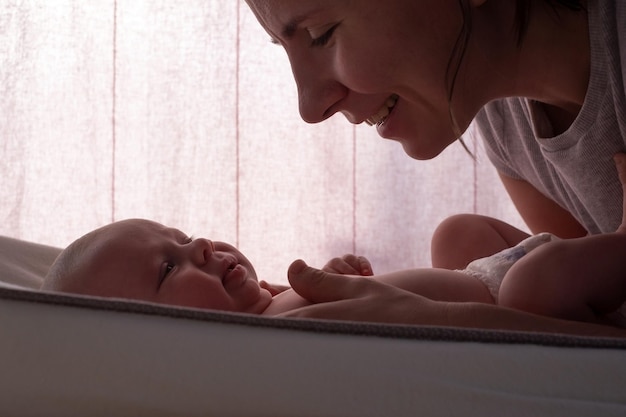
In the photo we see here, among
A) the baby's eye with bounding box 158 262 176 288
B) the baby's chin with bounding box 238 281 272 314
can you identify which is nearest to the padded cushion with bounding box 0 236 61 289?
the baby's eye with bounding box 158 262 176 288

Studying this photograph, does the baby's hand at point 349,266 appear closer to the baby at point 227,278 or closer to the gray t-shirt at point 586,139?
the baby at point 227,278

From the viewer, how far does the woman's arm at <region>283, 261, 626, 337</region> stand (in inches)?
32.7

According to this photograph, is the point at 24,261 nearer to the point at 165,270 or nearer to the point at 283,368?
the point at 165,270

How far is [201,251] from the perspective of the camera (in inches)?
44.8

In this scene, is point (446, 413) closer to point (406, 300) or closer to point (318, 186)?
point (406, 300)

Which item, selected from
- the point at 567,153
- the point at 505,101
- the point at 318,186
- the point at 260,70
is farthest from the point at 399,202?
the point at 567,153

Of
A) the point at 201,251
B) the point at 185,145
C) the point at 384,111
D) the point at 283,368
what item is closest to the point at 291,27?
the point at 384,111

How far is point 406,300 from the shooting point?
886mm

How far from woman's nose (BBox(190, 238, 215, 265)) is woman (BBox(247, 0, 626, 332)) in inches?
10.6

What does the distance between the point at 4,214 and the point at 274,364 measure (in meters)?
1.83

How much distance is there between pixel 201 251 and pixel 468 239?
20.1 inches

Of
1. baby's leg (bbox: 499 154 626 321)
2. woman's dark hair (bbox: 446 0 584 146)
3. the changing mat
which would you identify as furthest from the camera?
woman's dark hair (bbox: 446 0 584 146)

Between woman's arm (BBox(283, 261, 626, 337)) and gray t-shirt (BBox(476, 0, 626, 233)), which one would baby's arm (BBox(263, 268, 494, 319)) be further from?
gray t-shirt (BBox(476, 0, 626, 233))

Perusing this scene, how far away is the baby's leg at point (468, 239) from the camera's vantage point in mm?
1361
